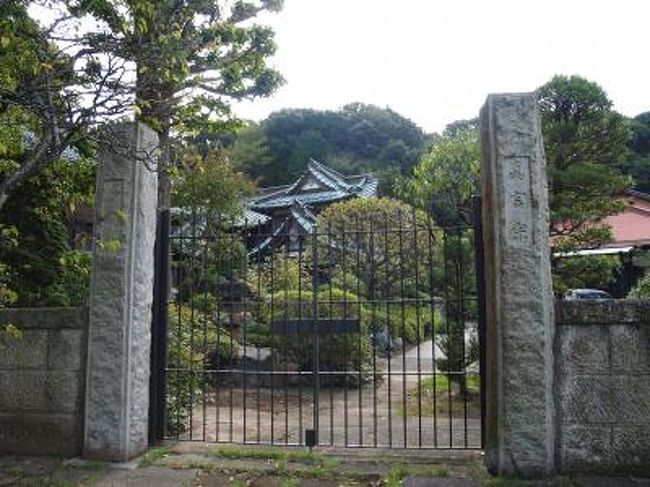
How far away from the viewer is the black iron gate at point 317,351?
568 centimetres

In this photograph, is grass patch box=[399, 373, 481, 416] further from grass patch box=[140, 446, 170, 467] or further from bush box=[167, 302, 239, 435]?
grass patch box=[140, 446, 170, 467]

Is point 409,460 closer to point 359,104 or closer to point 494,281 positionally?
point 494,281

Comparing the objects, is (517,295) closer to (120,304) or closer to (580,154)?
(120,304)

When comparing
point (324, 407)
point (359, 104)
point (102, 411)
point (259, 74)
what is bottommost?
point (324, 407)

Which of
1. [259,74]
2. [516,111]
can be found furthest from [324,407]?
[259,74]

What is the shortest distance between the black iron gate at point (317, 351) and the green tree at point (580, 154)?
2406mm

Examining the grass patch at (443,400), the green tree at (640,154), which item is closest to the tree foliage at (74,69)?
the grass patch at (443,400)

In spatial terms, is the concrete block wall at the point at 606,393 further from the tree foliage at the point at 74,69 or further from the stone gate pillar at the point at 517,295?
the tree foliage at the point at 74,69

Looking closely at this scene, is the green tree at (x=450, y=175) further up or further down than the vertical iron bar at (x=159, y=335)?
further up

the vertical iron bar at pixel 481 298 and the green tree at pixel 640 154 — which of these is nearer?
the vertical iron bar at pixel 481 298

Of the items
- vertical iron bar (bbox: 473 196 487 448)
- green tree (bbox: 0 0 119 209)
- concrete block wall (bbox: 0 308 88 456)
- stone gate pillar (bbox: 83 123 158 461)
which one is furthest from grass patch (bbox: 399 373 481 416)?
green tree (bbox: 0 0 119 209)

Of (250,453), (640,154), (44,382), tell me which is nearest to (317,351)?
(250,453)

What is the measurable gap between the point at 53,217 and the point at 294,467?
3.85 metres

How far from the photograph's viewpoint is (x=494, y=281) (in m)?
4.68
